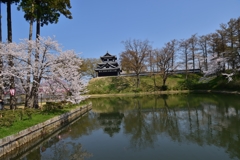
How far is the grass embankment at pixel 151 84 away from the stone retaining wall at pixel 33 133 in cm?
2656

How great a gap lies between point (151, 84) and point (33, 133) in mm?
35761

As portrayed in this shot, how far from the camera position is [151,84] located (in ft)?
141

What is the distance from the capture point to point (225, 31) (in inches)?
1283

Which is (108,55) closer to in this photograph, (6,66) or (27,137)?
(6,66)

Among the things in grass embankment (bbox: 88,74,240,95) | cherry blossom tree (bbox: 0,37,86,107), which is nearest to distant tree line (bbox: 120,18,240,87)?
grass embankment (bbox: 88,74,240,95)

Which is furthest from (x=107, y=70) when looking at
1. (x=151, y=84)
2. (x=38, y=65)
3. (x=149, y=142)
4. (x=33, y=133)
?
(x=149, y=142)

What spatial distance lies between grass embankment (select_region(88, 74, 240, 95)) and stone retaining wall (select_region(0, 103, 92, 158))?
26.6 m

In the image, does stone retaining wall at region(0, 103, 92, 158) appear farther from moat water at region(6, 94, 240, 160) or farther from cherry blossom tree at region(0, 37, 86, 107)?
cherry blossom tree at region(0, 37, 86, 107)

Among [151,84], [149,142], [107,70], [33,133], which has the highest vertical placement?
[107,70]

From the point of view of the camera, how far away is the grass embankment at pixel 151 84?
36450mm

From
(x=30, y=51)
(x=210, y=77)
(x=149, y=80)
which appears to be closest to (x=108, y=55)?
(x=149, y=80)

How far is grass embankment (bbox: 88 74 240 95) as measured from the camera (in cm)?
3645

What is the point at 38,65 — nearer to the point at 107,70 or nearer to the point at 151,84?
the point at 151,84

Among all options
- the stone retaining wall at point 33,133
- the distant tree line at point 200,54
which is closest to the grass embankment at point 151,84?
the distant tree line at point 200,54
